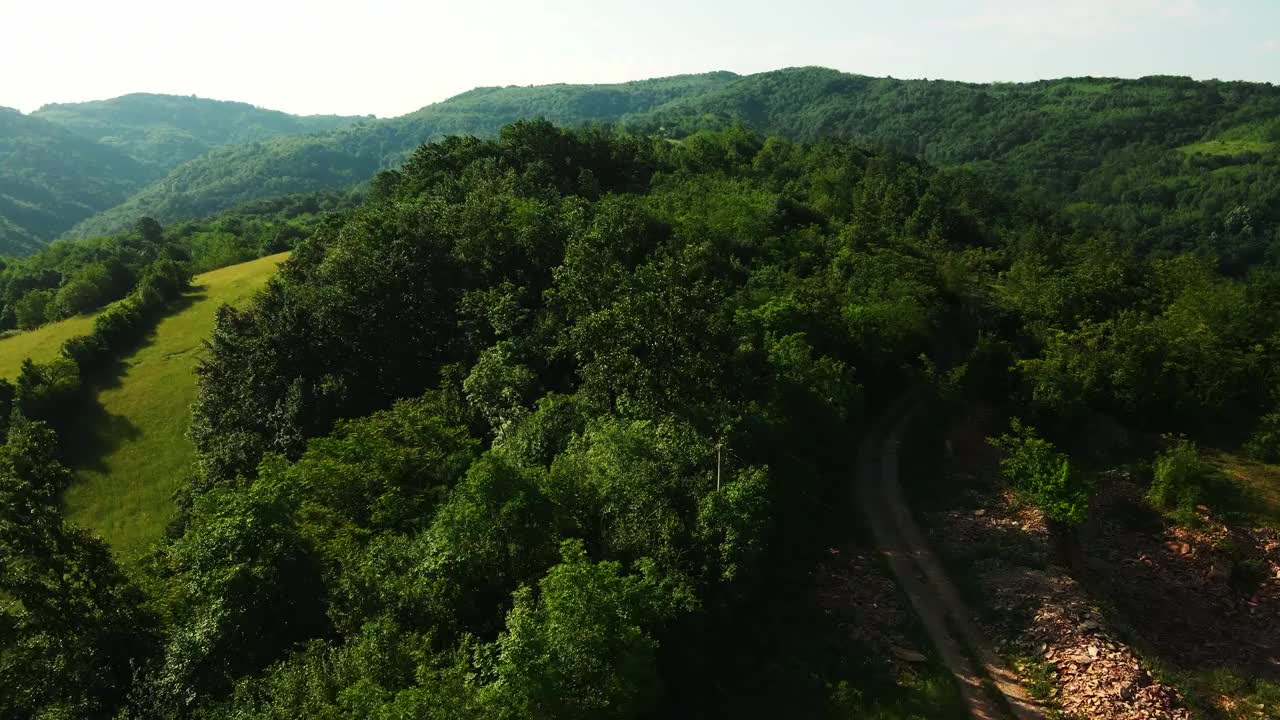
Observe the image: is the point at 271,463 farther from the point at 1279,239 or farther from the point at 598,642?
the point at 1279,239

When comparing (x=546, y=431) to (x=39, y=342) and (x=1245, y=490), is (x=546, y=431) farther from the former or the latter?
(x=39, y=342)

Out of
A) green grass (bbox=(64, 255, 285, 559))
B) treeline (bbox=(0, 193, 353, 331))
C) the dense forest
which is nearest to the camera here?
the dense forest

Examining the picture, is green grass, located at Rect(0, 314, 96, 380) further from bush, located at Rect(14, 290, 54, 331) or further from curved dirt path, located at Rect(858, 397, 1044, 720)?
curved dirt path, located at Rect(858, 397, 1044, 720)

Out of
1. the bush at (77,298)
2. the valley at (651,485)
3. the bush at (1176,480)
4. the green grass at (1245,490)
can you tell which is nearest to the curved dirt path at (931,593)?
the valley at (651,485)

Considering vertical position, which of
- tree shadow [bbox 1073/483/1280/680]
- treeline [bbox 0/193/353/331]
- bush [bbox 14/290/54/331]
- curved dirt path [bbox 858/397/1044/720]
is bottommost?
tree shadow [bbox 1073/483/1280/680]

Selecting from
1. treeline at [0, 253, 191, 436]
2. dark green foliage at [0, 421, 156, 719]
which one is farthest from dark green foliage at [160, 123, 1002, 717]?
treeline at [0, 253, 191, 436]

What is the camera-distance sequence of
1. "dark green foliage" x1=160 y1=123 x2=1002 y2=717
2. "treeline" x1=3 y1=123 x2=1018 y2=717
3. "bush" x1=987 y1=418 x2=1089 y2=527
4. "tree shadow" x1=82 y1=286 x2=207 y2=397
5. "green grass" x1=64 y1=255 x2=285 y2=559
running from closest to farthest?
"dark green foliage" x1=160 y1=123 x2=1002 y2=717, "treeline" x1=3 y1=123 x2=1018 y2=717, "bush" x1=987 y1=418 x2=1089 y2=527, "green grass" x1=64 y1=255 x2=285 y2=559, "tree shadow" x1=82 y1=286 x2=207 y2=397

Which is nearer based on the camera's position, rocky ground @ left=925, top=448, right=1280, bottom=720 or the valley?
the valley
